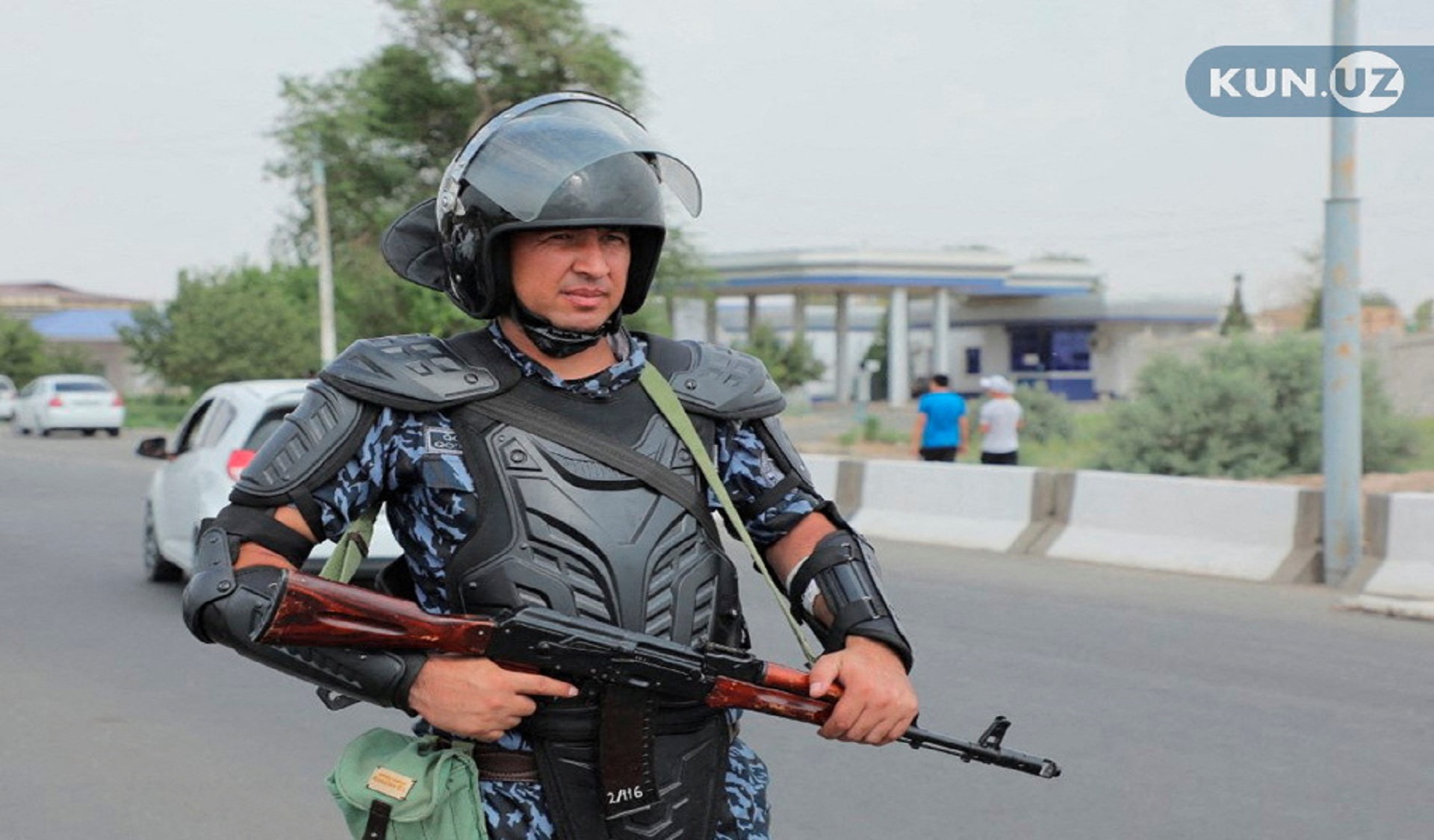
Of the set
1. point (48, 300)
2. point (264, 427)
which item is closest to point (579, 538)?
point (264, 427)

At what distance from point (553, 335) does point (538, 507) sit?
244 mm

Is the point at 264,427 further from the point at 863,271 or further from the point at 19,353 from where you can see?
the point at 19,353

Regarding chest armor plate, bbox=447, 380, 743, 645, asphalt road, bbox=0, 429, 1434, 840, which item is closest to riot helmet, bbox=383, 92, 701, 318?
chest armor plate, bbox=447, 380, 743, 645

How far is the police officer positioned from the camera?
2320 millimetres

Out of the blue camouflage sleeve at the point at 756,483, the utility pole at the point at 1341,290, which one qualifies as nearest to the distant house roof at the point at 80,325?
the utility pole at the point at 1341,290

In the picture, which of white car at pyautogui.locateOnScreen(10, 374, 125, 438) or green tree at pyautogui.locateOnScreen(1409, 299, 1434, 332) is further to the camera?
green tree at pyautogui.locateOnScreen(1409, 299, 1434, 332)

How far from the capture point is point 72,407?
126ft

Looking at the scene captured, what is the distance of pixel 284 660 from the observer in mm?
2318

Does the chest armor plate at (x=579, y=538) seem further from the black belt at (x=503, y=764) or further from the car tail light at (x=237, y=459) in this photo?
the car tail light at (x=237, y=459)

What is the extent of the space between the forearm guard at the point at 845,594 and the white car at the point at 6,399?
49085mm

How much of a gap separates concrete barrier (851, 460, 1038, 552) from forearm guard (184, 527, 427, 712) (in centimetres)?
1070

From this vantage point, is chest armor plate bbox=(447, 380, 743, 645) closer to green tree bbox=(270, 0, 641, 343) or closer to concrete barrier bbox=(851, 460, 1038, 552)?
concrete barrier bbox=(851, 460, 1038, 552)

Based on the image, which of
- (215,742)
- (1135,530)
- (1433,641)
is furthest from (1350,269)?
(215,742)

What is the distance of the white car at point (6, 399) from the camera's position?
48812 millimetres
